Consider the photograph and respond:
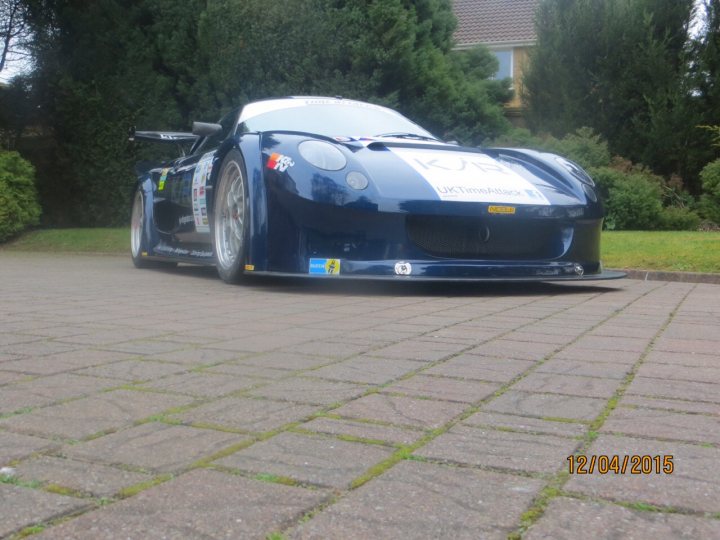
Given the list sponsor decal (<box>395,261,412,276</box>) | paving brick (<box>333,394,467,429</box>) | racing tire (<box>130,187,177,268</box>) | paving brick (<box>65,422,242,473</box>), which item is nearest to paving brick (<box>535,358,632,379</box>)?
paving brick (<box>333,394,467,429</box>)

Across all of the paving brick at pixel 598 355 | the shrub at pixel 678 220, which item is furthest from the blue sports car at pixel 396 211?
the shrub at pixel 678 220

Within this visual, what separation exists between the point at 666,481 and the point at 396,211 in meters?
3.62

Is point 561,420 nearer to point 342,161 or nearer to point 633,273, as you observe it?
point 342,161

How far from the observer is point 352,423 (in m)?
2.34

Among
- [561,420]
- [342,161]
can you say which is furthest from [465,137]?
[561,420]

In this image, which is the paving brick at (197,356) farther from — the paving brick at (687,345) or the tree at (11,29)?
the tree at (11,29)

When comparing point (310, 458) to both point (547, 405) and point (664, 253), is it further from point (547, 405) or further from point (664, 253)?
point (664, 253)

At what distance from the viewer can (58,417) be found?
2.38 metres

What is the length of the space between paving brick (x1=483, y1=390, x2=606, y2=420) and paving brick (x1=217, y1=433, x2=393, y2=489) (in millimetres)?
559

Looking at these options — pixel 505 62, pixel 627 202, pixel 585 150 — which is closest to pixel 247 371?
pixel 627 202

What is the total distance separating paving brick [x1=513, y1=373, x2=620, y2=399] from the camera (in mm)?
2756

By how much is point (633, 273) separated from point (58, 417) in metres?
6.29

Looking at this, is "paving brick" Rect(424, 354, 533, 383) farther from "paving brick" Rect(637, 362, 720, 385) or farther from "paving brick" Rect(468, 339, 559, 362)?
"paving brick" Rect(637, 362, 720, 385)

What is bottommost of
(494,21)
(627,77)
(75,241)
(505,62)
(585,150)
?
(75,241)
